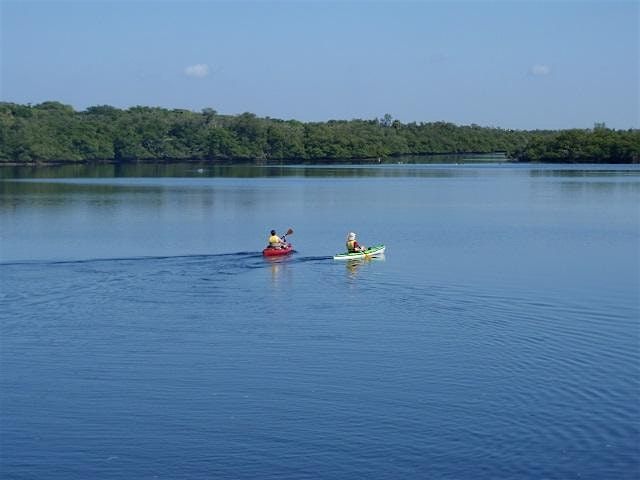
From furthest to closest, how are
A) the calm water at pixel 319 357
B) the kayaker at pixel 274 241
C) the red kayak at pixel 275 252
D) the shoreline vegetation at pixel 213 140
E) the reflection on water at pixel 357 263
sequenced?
the shoreline vegetation at pixel 213 140, the kayaker at pixel 274 241, the red kayak at pixel 275 252, the reflection on water at pixel 357 263, the calm water at pixel 319 357

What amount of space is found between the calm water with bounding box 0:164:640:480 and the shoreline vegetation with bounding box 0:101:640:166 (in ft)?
294

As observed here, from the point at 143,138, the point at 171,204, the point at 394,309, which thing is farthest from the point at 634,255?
the point at 143,138

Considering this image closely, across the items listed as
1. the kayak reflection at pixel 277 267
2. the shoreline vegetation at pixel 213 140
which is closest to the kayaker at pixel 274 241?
the kayak reflection at pixel 277 267

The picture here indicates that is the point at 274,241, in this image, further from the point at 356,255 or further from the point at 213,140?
the point at 213,140

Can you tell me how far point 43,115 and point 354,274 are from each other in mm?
119403

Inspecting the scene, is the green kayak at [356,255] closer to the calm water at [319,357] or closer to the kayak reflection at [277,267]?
the calm water at [319,357]

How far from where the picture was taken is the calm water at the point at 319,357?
13023 millimetres

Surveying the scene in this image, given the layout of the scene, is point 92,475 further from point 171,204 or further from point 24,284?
point 171,204

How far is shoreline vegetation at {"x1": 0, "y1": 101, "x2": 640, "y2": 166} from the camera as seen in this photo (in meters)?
124

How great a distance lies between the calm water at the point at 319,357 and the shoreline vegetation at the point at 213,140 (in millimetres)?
89720

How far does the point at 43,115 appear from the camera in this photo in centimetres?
13850

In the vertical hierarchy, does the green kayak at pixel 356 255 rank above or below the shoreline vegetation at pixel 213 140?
below

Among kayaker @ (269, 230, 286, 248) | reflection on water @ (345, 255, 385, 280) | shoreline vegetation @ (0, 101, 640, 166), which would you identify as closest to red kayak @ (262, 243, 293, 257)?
kayaker @ (269, 230, 286, 248)

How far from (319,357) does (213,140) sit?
126765 millimetres
